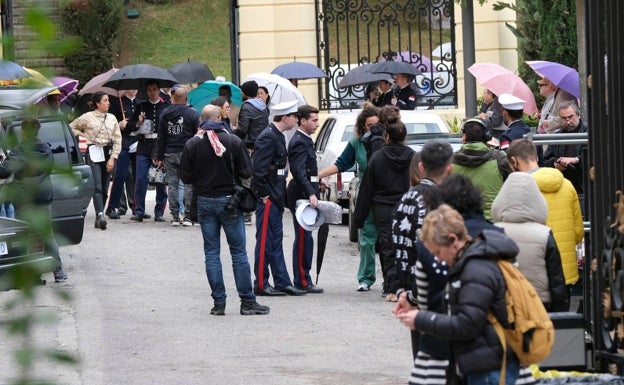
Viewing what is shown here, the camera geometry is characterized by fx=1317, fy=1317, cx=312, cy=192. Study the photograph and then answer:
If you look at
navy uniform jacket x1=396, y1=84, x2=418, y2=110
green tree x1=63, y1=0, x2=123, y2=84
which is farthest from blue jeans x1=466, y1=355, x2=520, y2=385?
green tree x1=63, y1=0, x2=123, y2=84

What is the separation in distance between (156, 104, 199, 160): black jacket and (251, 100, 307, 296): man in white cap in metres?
5.06

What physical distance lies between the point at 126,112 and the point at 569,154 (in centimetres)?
934

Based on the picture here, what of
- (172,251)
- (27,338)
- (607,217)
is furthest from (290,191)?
(27,338)

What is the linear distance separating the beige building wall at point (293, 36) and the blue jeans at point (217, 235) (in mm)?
12083

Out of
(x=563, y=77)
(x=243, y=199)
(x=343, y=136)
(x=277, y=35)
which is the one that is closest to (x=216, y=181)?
(x=243, y=199)

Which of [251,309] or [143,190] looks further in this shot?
[143,190]

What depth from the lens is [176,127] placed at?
1756 centimetres

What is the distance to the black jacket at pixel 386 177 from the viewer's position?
37.5 ft

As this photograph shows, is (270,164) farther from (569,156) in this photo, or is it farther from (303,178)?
(569,156)

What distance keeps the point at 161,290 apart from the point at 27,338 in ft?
36.3

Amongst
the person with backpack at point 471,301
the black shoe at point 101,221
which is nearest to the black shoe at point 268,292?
the black shoe at point 101,221

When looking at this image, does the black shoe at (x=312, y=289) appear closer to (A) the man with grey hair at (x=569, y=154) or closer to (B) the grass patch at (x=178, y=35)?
(A) the man with grey hair at (x=569, y=154)

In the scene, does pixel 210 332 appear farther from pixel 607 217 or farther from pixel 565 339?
pixel 607 217

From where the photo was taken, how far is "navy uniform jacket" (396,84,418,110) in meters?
19.0
